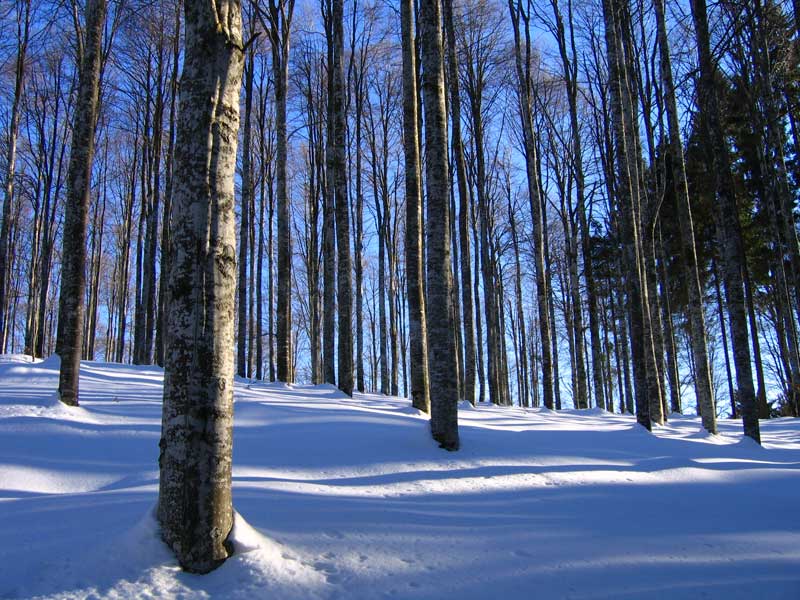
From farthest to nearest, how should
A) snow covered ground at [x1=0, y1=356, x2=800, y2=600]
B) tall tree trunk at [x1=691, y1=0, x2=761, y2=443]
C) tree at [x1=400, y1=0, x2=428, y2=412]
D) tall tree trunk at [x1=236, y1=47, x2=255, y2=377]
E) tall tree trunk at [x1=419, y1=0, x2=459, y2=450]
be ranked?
tall tree trunk at [x1=236, y1=47, x2=255, y2=377] → tall tree trunk at [x1=691, y1=0, x2=761, y2=443] → tree at [x1=400, y1=0, x2=428, y2=412] → tall tree trunk at [x1=419, y1=0, x2=459, y2=450] → snow covered ground at [x1=0, y1=356, x2=800, y2=600]

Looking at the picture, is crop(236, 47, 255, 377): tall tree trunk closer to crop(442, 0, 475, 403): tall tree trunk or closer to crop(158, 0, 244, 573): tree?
crop(442, 0, 475, 403): tall tree trunk

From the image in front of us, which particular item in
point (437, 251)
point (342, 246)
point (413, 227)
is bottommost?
point (437, 251)

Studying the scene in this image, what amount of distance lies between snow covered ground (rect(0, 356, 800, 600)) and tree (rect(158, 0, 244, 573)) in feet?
0.58

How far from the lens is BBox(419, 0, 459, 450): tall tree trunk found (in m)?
4.60

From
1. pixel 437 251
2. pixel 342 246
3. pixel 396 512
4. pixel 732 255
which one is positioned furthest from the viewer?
pixel 342 246

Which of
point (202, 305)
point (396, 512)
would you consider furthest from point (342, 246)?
point (202, 305)

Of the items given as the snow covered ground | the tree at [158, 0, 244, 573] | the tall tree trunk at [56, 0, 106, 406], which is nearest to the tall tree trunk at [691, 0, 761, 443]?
the snow covered ground

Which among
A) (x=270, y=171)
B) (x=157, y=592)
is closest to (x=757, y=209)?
(x=270, y=171)

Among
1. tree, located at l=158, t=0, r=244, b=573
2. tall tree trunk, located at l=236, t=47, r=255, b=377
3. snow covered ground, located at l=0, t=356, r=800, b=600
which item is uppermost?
tall tree trunk, located at l=236, t=47, r=255, b=377

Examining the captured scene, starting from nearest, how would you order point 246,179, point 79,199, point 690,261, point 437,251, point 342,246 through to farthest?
point 437,251 < point 79,199 < point 690,261 < point 342,246 < point 246,179

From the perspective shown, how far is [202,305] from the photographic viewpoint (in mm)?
2195

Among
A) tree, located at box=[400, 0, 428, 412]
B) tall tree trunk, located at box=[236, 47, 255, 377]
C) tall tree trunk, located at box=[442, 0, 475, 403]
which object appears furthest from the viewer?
tall tree trunk, located at box=[236, 47, 255, 377]

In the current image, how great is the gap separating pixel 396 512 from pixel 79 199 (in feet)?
17.8

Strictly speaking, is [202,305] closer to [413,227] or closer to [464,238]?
[413,227]
